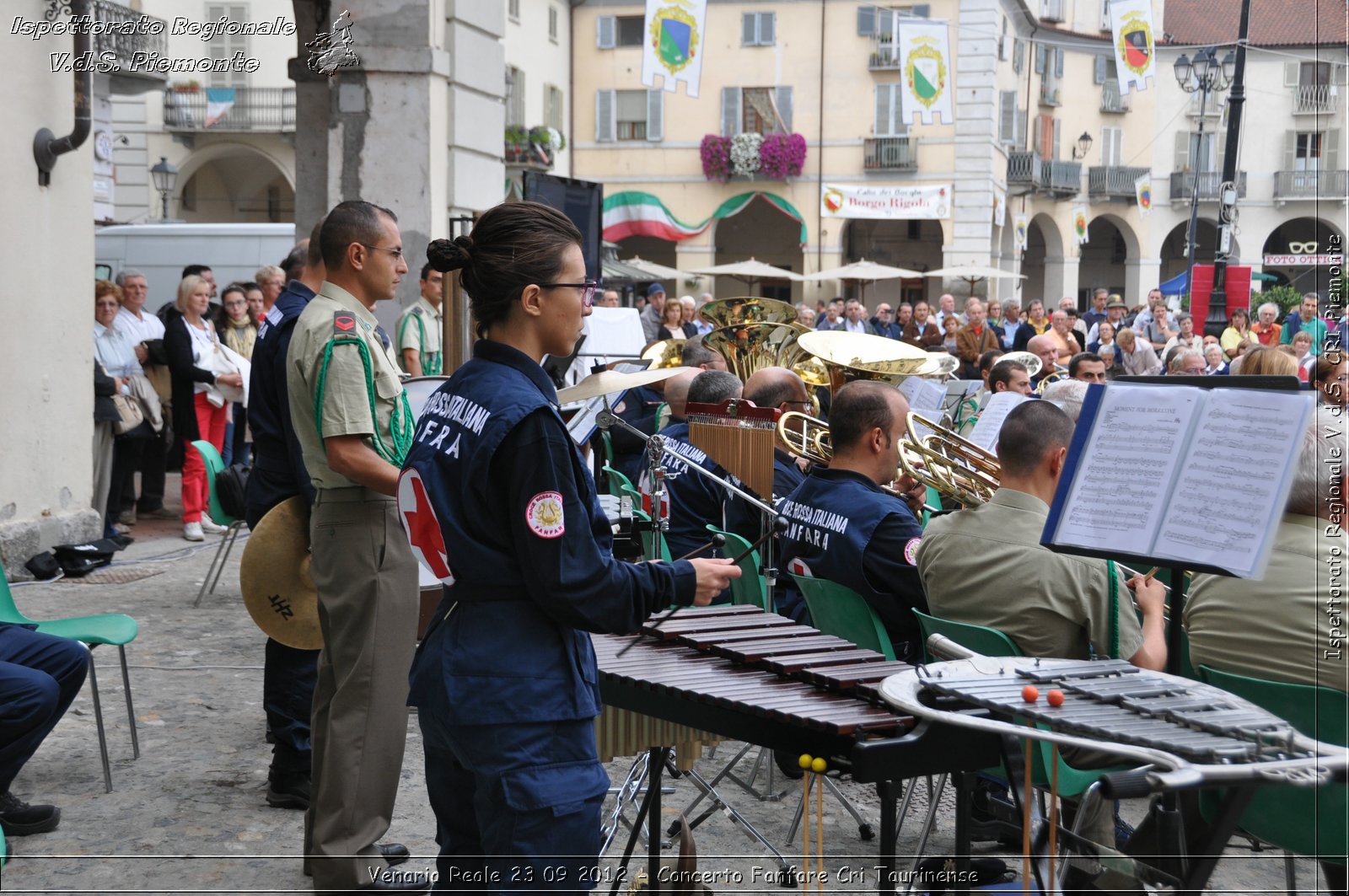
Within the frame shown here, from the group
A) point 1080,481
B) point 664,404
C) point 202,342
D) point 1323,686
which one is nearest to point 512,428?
point 1080,481

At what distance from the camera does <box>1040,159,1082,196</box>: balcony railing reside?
130 feet

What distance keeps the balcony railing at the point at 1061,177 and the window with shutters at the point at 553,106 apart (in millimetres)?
14735

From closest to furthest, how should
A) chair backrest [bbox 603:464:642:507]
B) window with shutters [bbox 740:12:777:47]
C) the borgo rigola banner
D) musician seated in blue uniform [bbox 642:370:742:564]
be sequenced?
musician seated in blue uniform [bbox 642:370:742:564] < chair backrest [bbox 603:464:642:507] < the borgo rigola banner < window with shutters [bbox 740:12:777:47]

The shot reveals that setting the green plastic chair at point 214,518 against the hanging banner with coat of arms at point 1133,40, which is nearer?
the green plastic chair at point 214,518

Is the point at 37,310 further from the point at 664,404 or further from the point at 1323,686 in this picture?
the point at 1323,686

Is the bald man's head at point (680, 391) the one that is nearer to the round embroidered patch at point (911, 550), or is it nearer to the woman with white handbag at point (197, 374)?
the round embroidered patch at point (911, 550)

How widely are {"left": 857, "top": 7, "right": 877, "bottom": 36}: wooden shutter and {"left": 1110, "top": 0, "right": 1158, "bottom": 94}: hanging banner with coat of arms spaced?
17498 millimetres

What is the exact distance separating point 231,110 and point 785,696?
104ft

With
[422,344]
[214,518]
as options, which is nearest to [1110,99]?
[422,344]

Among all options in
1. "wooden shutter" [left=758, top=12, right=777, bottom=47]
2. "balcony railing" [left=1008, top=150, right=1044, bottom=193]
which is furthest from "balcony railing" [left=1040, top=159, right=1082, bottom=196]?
"wooden shutter" [left=758, top=12, right=777, bottom=47]

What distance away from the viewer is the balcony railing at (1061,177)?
39562 mm

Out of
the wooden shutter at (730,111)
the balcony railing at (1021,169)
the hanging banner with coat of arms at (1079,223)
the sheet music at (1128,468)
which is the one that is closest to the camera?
the sheet music at (1128,468)

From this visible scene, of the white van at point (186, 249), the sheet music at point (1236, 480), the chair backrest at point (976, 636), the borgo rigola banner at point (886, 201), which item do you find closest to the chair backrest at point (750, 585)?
the chair backrest at point (976, 636)

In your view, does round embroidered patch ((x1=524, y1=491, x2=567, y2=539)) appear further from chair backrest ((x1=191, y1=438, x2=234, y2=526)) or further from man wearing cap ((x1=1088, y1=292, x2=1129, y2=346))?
man wearing cap ((x1=1088, y1=292, x2=1129, y2=346))
